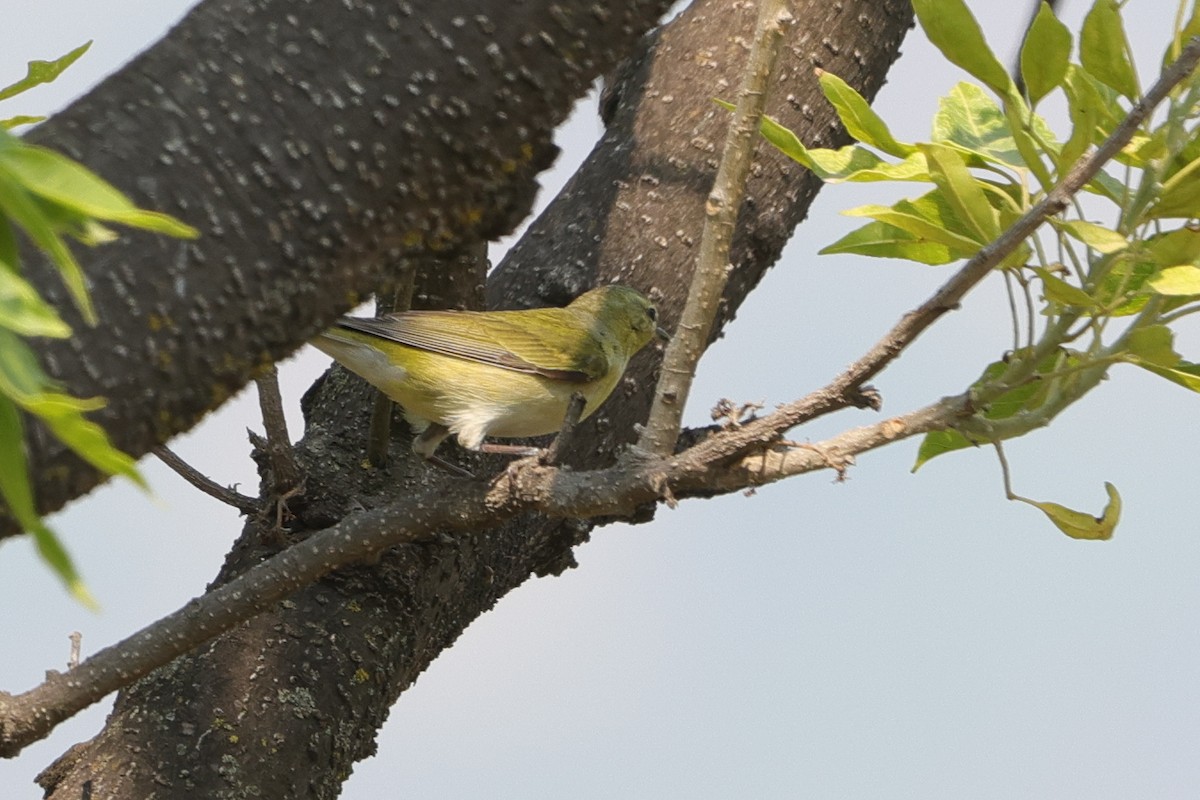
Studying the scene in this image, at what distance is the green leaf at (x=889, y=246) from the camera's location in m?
2.40

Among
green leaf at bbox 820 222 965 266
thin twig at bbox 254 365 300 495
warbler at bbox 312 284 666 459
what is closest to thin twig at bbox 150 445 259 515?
thin twig at bbox 254 365 300 495

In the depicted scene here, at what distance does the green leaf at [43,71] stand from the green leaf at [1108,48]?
152 cm

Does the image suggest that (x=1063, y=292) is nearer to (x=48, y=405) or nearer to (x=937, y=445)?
(x=937, y=445)

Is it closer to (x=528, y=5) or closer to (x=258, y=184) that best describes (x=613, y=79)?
(x=528, y=5)

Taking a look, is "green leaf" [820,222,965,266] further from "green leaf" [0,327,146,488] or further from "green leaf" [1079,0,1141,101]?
"green leaf" [0,327,146,488]

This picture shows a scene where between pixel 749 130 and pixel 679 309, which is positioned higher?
pixel 679 309

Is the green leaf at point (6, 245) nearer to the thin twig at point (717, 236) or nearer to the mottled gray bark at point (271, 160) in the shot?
the mottled gray bark at point (271, 160)

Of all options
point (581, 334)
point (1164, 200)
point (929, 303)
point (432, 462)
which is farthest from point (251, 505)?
point (1164, 200)

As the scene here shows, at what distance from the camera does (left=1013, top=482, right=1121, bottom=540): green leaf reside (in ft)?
7.53

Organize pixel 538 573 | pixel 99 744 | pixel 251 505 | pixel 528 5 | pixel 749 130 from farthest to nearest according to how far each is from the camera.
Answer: pixel 538 573, pixel 251 505, pixel 99 744, pixel 749 130, pixel 528 5

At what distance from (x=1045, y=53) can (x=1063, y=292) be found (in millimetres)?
390

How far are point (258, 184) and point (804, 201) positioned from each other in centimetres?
261

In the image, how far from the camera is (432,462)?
12.1 feet

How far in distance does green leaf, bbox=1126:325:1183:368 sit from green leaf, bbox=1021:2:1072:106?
406 millimetres
